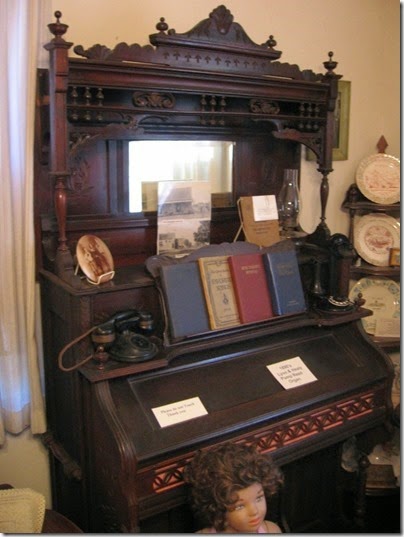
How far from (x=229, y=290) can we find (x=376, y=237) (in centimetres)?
121

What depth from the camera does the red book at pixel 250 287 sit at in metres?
1.90

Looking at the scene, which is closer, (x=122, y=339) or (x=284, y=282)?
(x=122, y=339)

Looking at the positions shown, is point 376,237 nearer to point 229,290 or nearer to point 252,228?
point 252,228

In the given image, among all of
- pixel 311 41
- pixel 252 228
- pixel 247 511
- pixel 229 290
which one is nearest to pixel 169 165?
pixel 252 228

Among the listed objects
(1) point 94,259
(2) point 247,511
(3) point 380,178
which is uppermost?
(3) point 380,178

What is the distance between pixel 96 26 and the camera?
1.94m

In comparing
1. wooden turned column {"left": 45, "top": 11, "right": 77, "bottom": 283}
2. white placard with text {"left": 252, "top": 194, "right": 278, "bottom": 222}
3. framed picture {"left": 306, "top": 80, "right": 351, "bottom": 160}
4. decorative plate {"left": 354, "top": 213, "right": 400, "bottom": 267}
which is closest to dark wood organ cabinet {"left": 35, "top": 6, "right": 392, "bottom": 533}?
wooden turned column {"left": 45, "top": 11, "right": 77, "bottom": 283}

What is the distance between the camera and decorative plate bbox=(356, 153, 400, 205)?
2.75 m

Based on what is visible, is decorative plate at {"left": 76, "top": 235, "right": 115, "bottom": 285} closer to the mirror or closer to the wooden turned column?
the wooden turned column

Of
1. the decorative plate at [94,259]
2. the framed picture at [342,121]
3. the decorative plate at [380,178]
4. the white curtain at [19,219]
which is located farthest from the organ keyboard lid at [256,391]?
the framed picture at [342,121]

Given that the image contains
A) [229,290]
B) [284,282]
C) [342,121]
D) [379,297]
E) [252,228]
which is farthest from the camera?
[379,297]

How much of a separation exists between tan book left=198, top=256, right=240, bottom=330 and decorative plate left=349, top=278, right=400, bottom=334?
1131 mm

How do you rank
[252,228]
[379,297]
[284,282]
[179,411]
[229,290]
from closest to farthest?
[179,411]
[229,290]
[284,282]
[252,228]
[379,297]

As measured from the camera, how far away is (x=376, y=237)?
2.81 m
